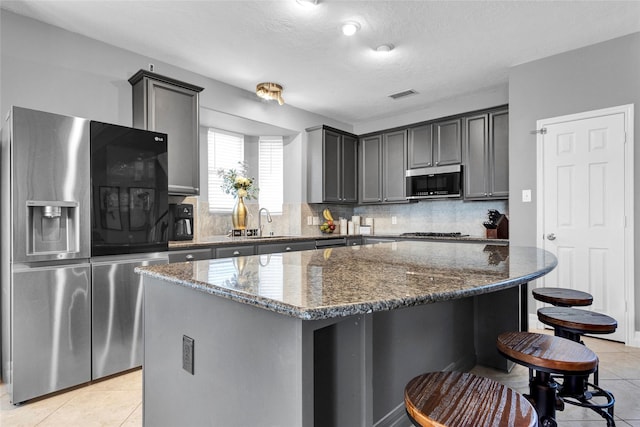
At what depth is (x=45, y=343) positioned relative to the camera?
2154 millimetres

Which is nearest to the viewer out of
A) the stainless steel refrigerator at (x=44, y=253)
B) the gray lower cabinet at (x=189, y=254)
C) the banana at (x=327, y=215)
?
the stainless steel refrigerator at (x=44, y=253)

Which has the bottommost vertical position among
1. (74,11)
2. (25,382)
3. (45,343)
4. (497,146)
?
(25,382)

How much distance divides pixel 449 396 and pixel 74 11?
334 cm

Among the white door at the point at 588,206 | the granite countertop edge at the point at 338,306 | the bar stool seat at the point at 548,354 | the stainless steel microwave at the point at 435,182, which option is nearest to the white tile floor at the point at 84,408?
the granite countertop edge at the point at 338,306

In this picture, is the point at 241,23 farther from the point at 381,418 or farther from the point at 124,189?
the point at 381,418

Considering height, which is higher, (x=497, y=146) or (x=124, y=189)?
(x=497, y=146)

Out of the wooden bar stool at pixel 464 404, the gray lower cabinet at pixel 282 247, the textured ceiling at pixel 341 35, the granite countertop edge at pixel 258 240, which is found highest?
the textured ceiling at pixel 341 35

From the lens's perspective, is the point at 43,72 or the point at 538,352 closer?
the point at 538,352

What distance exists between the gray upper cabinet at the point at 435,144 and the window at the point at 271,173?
1.83 metres

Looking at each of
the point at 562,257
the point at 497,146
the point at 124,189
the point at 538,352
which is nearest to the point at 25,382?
the point at 124,189

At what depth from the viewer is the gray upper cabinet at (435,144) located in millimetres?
4367

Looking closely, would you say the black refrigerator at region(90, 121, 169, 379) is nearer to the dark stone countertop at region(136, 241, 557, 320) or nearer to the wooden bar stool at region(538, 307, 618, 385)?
the dark stone countertop at region(136, 241, 557, 320)

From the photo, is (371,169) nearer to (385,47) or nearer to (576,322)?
(385,47)

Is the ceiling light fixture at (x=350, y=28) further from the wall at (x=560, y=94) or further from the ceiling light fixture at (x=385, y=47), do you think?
the wall at (x=560, y=94)
